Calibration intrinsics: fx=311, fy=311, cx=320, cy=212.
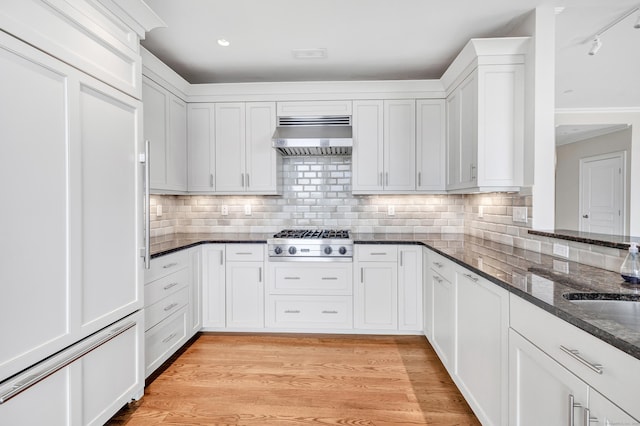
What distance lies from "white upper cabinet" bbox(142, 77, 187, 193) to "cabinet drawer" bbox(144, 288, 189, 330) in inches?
36.3

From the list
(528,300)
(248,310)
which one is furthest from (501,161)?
(248,310)

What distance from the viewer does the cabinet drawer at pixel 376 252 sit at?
2.92m

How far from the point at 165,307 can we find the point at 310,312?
1.26 m

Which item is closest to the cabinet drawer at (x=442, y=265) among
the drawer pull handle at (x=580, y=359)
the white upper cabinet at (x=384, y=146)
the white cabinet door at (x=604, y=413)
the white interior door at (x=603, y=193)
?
the white upper cabinet at (x=384, y=146)

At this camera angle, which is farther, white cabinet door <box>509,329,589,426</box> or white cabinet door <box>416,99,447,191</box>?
white cabinet door <box>416,99,447,191</box>

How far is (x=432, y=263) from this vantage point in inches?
102

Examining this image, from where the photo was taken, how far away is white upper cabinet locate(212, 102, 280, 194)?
10.6 feet

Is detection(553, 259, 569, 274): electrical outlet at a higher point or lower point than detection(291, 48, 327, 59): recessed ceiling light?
lower

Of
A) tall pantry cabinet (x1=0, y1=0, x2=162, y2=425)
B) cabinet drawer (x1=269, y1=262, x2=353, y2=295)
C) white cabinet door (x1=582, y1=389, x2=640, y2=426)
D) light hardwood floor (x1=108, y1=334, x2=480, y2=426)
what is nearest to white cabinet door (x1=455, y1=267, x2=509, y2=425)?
light hardwood floor (x1=108, y1=334, x2=480, y2=426)

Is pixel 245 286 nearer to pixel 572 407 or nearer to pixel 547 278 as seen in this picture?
pixel 547 278

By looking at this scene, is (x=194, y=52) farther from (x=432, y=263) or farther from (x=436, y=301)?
(x=436, y=301)

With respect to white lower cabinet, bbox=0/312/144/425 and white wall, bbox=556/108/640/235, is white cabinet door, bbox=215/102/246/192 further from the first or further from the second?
white wall, bbox=556/108/640/235

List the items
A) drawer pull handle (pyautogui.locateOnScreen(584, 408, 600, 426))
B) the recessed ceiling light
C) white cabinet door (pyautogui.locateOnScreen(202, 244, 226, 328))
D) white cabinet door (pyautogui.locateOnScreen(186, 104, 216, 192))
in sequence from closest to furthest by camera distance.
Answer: drawer pull handle (pyautogui.locateOnScreen(584, 408, 600, 426)) → the recessed ceiling light → white cabinet door (pyautogui.locateOnScreen(202, 244, 226, 328)) → white cabinet door (pyautogui.locateOnScreen(186, 104, 216, 192))

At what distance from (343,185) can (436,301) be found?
161cm
